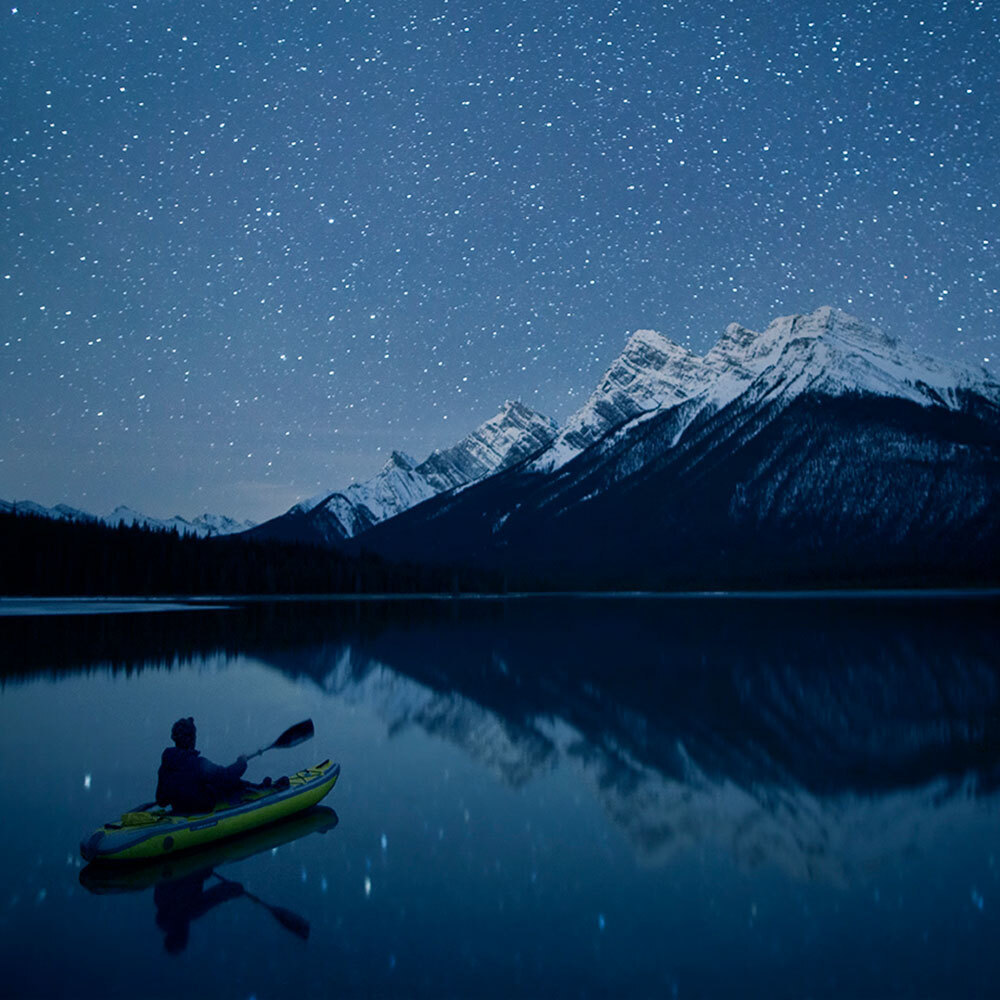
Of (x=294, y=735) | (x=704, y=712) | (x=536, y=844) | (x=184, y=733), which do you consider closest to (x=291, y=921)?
(x=184, y=733)

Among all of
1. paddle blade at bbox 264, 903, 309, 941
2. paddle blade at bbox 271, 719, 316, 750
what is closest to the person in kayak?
paddle blade at bbox 264, 903, 309, 941

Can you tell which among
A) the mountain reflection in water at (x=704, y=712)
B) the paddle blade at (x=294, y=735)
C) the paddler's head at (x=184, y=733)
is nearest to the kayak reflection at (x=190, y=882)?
the paddler's head at (x=184, y=733)

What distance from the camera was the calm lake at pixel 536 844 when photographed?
10016mm

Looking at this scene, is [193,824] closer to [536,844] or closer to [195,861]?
[195,861]

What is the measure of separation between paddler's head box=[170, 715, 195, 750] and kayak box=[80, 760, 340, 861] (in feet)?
3.50

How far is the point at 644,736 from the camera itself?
2322cm

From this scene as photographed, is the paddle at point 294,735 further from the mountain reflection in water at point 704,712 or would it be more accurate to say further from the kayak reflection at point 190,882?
the mountain reflection in water at point 704,712

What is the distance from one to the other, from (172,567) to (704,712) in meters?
135

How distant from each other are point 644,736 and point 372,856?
10791mm

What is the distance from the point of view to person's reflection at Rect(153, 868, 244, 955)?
1095 cm

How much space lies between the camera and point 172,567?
146625 millimetres

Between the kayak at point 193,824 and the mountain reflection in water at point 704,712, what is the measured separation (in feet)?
16.3

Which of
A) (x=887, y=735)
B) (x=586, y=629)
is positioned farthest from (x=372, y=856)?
(x=586, y=629)

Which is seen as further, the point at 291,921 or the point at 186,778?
the point at 186,778
